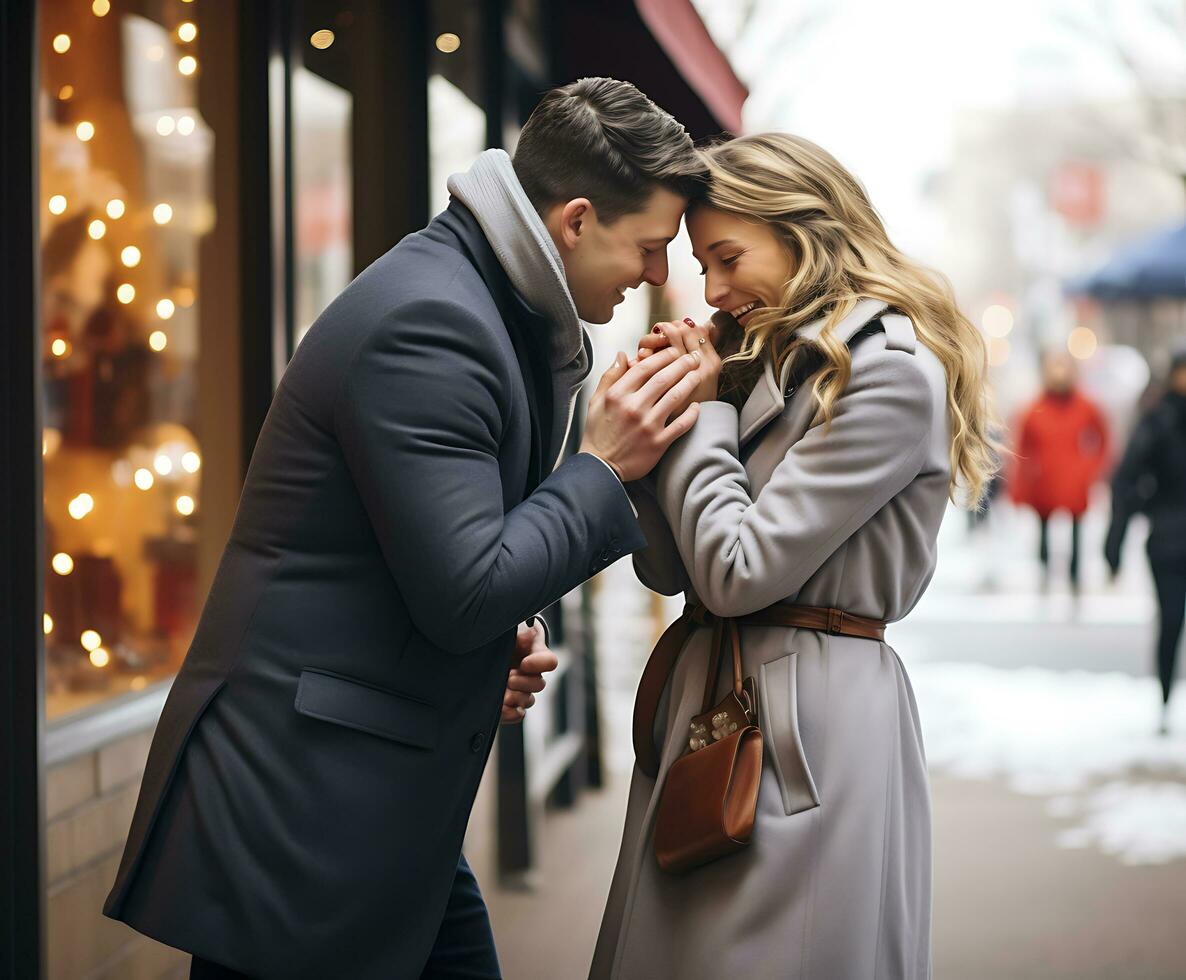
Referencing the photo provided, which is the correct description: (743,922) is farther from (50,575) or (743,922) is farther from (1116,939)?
(1116,939)

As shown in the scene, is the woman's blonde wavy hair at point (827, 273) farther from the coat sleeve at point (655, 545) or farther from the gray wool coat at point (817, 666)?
the coat sleeve at point (655, 545)

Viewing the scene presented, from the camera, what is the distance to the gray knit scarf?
75.7 inches

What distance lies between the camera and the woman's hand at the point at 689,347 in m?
2.13

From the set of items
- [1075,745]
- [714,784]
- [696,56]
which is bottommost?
[1075,745]

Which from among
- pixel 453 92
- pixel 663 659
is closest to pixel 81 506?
pixel 663 659

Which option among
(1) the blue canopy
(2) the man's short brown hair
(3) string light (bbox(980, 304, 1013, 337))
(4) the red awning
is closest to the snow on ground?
(4) the red awning

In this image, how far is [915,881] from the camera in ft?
7.01

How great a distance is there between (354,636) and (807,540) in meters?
0.69

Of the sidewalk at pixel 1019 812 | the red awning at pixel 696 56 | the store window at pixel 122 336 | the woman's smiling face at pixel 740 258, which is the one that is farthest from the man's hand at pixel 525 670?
the red awning at pixel 696 56

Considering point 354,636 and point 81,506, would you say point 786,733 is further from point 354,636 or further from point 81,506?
point 81,506

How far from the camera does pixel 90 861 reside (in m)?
2.99

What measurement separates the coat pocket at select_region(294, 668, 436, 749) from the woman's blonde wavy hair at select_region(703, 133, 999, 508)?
2.60 feet

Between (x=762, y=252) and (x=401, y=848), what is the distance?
3.64ft

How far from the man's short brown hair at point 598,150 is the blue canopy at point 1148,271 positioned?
11.2 m
